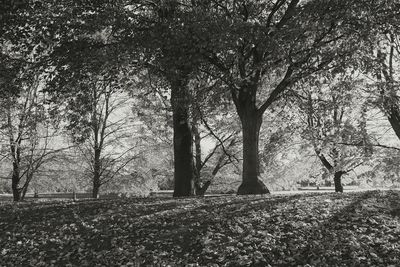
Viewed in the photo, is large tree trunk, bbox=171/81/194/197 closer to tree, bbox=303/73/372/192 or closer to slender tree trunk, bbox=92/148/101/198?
tree, bbox=303/73/372/192

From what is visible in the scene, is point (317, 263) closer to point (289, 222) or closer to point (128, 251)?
point (289, 222)

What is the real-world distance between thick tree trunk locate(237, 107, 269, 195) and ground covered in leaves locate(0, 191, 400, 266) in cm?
317

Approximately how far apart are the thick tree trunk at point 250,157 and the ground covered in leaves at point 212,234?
3.17 m

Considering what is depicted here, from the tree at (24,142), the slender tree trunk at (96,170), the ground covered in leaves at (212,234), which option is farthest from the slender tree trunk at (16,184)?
the ground covered in leaves at (212,234)

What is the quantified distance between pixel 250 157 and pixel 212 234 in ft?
20.3

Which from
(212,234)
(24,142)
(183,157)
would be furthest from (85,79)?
(24,142)

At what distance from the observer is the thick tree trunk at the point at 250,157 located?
13.1m

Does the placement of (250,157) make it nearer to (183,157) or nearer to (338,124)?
(183,157)

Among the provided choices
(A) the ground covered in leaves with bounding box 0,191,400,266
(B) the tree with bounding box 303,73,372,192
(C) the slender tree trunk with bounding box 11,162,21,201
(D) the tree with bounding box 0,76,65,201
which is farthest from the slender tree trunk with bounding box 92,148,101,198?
(A) the ground covered in leaves with bounding box 0,191,400,266

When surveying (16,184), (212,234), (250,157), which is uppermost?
(250,157)

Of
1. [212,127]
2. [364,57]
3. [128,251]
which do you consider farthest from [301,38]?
[212,127]

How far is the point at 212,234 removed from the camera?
7.29m

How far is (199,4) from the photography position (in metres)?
Result: 11.0

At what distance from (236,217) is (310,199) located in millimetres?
2962
